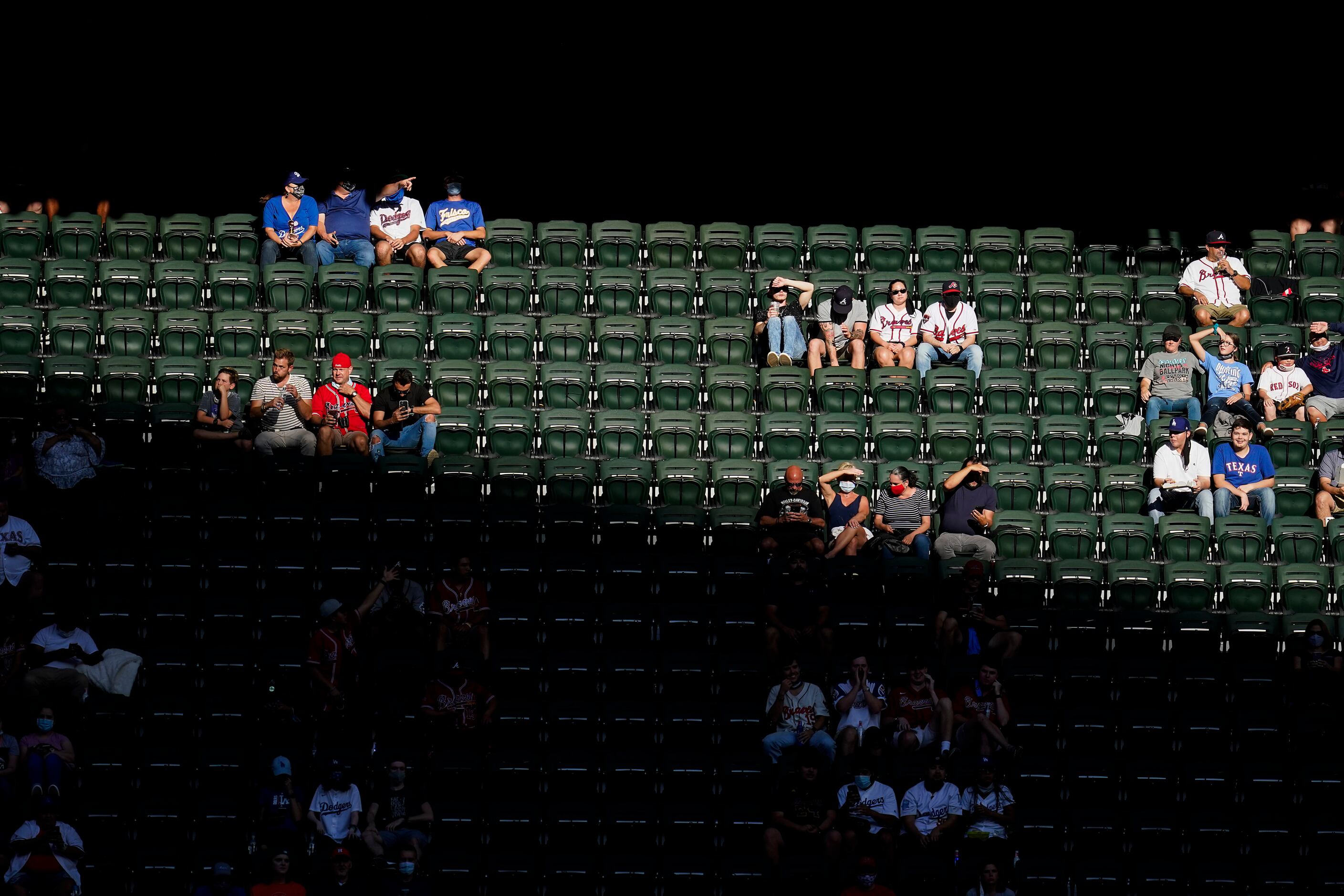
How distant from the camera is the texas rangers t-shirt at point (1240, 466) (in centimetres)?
2072

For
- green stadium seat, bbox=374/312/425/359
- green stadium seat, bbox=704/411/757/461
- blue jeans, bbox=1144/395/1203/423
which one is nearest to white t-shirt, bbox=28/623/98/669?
green stadium seat, bbox=374/312/425/359

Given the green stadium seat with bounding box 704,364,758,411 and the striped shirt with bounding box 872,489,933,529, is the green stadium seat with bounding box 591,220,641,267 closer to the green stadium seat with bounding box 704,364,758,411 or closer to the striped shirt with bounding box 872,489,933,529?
the green stadium seat with bounding box 704,364,758,411

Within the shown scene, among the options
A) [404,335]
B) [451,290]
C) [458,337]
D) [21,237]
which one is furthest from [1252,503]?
[21,237]

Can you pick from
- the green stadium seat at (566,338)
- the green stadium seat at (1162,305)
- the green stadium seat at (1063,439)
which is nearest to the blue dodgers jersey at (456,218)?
the green stadium seat at (566,338)

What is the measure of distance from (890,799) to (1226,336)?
274 inches

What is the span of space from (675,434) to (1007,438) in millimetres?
3186

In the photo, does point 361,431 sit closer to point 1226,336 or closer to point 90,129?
point 90,129

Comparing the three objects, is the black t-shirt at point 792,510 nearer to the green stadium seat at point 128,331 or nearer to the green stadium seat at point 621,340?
the green stadium seat at point 621,340

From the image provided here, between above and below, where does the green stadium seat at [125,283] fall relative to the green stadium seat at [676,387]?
above

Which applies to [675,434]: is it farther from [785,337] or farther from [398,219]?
[398,219]

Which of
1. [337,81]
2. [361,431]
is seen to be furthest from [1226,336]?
[337,81]

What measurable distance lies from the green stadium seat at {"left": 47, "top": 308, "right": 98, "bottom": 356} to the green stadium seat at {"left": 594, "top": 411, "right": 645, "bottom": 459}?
16.6 ft

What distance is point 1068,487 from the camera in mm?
20656

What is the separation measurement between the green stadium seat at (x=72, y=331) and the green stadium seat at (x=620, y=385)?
4.94 metres
